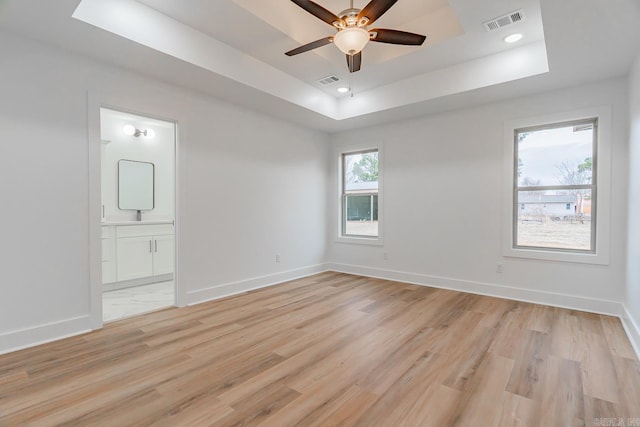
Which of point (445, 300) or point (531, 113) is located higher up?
point (531, 113)

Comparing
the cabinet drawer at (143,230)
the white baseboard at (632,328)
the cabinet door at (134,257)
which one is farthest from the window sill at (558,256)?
the cabinet door at (134,257)

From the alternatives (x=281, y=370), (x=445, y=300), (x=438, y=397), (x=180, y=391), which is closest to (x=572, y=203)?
(x=445, y=300)

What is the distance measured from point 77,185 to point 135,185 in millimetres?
2423

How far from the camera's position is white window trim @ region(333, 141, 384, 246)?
5.25 metres

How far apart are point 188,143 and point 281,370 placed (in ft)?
9.26

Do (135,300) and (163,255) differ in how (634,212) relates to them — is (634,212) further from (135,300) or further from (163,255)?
(163,255)

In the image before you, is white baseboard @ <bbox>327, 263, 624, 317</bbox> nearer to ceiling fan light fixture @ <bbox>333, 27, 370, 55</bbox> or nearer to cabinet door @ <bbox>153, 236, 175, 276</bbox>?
cabinet door @ <bbox>153, 236, 175, 276</bbox>

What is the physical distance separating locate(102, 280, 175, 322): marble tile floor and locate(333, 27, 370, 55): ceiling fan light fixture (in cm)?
342

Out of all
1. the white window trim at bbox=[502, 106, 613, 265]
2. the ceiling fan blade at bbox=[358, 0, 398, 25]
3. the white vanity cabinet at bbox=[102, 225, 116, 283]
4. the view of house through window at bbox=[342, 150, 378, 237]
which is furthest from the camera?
the view of house through window at bbox=[342, 150, 378, 237]

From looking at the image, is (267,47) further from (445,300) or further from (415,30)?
(445,300)

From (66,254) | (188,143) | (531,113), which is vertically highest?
(531,113)

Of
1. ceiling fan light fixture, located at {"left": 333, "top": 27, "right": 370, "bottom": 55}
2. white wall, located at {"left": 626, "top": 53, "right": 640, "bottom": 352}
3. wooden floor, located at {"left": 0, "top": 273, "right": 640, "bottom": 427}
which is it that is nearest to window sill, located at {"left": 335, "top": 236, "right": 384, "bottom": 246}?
wooden floor, located at {"left": 0, "top": 273, "right": 640, "bottom": 427}

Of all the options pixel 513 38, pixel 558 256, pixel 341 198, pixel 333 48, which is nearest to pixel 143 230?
pixel 341 198

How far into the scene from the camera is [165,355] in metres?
2.51
